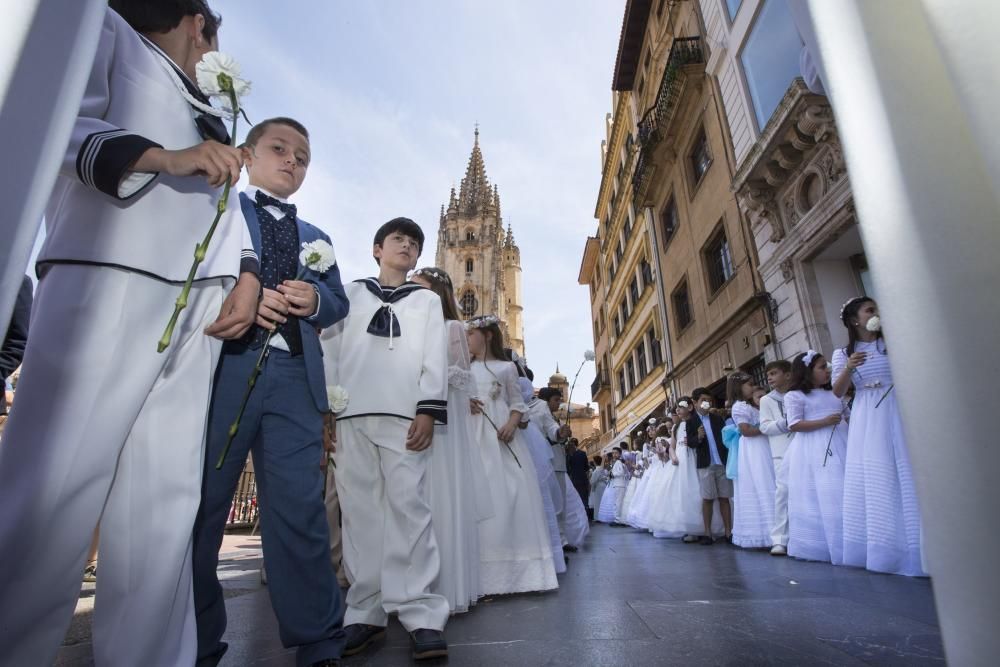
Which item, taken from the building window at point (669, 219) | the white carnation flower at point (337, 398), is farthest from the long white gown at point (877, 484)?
the building window at point (669, 219)

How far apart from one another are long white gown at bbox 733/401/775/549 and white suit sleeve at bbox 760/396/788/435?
1.09ft

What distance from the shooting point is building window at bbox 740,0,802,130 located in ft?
29.4

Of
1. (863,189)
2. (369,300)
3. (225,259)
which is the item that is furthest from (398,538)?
(863,189)

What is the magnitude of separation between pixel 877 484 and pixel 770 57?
862cm

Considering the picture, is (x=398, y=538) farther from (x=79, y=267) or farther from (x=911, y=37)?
(x=911, y=37)

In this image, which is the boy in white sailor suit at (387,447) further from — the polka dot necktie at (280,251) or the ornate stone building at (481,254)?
the ornate stone building at (481,254)

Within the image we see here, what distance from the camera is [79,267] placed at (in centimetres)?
132

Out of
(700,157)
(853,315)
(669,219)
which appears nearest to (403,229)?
(853,315)

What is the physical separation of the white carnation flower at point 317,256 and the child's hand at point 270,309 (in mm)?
236

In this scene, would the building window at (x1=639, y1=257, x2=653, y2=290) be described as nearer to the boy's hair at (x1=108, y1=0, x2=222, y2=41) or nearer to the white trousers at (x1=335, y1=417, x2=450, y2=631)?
the white trousers at (x1=335, y1=417, x2=450, y2=631)

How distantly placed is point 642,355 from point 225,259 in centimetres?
2225

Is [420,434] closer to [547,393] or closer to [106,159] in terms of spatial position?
[106,159]

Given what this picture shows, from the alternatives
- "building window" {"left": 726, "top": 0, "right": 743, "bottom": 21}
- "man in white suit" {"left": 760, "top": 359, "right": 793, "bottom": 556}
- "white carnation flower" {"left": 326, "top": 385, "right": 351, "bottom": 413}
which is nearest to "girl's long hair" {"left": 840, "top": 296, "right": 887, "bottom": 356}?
→ "man in white suit" {"left": 760, "top": 359, "right": 793, "bottom": 556}

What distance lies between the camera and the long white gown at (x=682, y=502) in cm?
788
